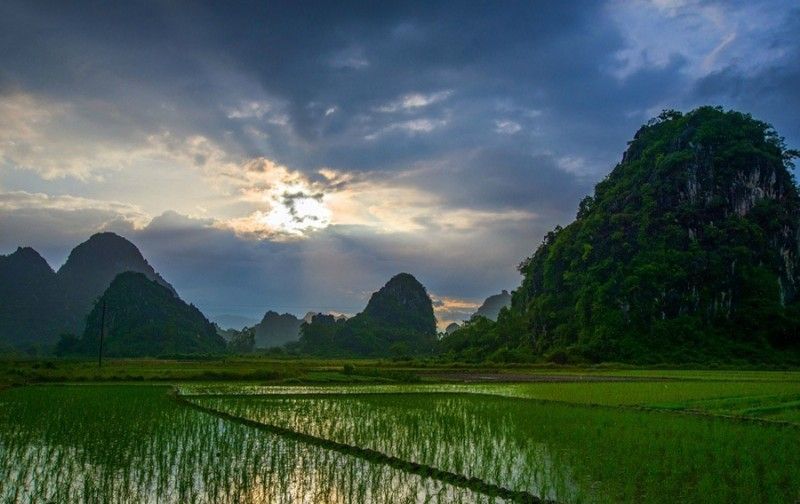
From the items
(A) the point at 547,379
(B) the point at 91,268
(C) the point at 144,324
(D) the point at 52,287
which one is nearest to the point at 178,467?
(A) the point at 547,379

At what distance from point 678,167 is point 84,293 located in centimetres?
8280

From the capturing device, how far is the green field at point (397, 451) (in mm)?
5688

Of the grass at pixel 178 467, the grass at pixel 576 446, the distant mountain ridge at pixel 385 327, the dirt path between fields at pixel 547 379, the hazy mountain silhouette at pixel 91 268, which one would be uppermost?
the hazy mountain silhouette at pixel 91 268

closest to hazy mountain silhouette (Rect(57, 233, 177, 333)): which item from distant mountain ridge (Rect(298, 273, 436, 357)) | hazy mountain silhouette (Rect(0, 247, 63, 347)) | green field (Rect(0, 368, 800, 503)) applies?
hazy mountain silhouette (Rect(0, 247, 63, 347))

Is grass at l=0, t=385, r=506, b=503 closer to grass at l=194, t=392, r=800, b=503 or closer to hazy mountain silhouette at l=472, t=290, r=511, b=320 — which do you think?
grass at l=194, t=392, r=800, b=503

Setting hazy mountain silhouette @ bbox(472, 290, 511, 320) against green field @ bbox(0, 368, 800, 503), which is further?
hazy mountain silhouette @ bbox(472, 290, 511, 320)

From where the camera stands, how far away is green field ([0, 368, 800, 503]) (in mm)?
5688

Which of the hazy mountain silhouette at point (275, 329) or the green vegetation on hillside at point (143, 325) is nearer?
the green vegetation on hillside at point (143, 325)

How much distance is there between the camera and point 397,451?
7695 millimetres

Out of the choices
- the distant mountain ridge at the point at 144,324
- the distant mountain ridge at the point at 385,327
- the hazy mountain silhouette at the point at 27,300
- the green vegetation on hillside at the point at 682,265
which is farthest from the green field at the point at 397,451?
the hazy mountain silhouette at the point at 27,300

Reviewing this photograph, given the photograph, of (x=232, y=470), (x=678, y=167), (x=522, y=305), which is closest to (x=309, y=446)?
(x=232, y=470)

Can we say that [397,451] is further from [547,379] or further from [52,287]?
[52,287]

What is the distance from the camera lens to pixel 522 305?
6444cm

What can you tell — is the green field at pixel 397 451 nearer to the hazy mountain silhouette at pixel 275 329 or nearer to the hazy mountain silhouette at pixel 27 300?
the hazy mountain silhouette at pixel 27 300
